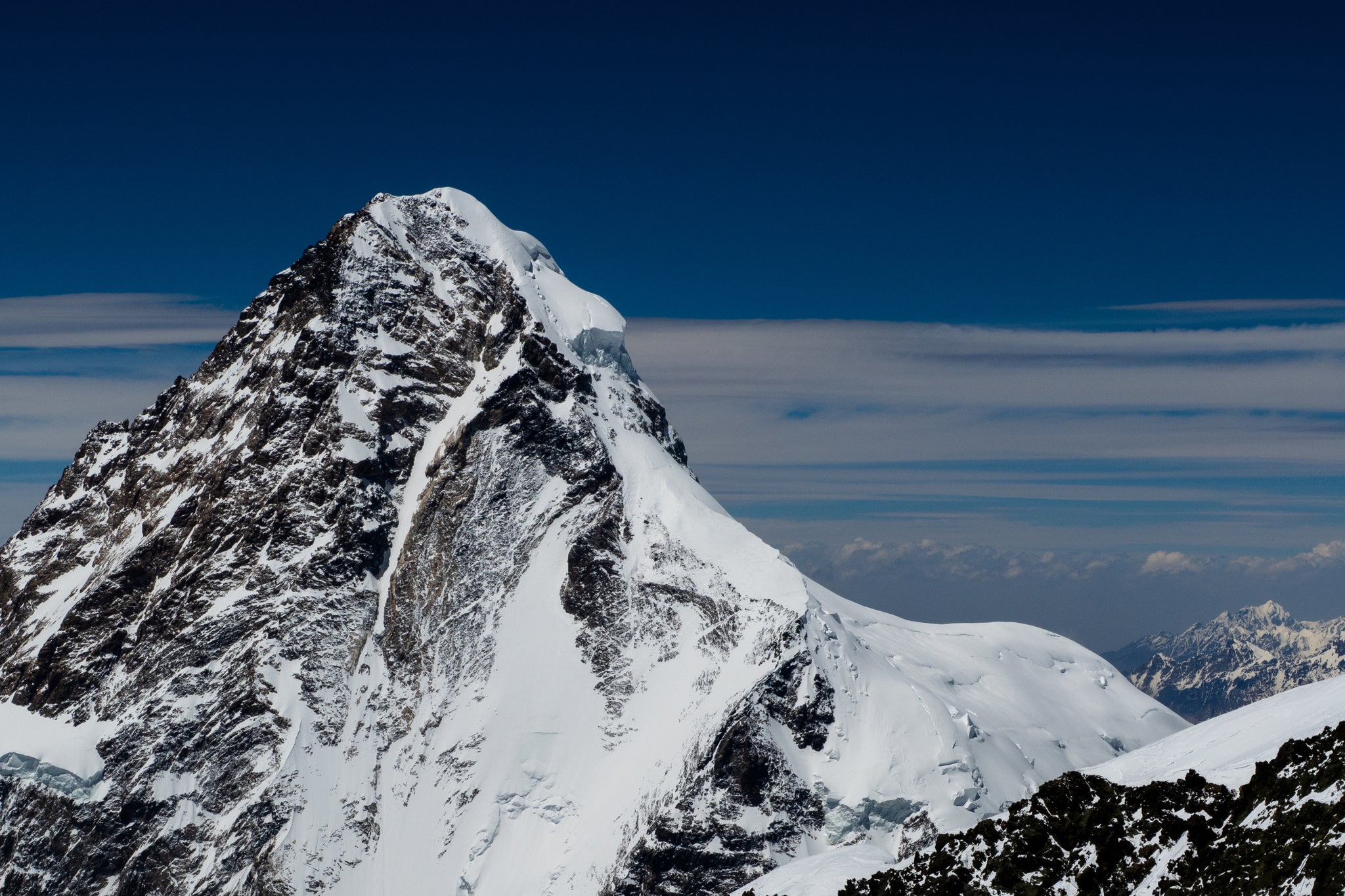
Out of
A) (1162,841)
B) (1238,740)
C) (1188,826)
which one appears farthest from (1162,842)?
(1238,740)

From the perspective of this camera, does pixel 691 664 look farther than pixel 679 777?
Yes

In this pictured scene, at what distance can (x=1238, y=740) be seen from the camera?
81.9 m

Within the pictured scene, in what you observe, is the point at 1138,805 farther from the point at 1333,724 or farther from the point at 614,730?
the point at 614,730

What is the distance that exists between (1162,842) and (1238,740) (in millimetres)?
16333

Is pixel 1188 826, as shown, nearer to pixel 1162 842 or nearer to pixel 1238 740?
pixel 1162 842

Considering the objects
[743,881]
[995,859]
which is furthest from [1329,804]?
[743,881]

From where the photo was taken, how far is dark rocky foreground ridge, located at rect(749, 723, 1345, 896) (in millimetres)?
56469

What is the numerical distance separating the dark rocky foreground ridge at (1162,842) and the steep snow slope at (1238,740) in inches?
165

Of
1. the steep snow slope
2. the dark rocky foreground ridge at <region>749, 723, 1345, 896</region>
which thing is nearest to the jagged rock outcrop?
the dark rocky foreground ridge at <region>749, 723, 1345, 896</region>

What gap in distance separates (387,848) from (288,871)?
14982 mm

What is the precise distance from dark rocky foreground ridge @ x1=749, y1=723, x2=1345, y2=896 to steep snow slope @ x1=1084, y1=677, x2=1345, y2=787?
4.18 meters

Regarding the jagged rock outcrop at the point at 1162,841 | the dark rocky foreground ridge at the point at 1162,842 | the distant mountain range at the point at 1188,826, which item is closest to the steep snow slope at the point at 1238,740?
the distant mountain range at the point at 1188,826

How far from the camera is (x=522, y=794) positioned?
198m

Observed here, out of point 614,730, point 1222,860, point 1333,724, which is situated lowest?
point 1222,860
